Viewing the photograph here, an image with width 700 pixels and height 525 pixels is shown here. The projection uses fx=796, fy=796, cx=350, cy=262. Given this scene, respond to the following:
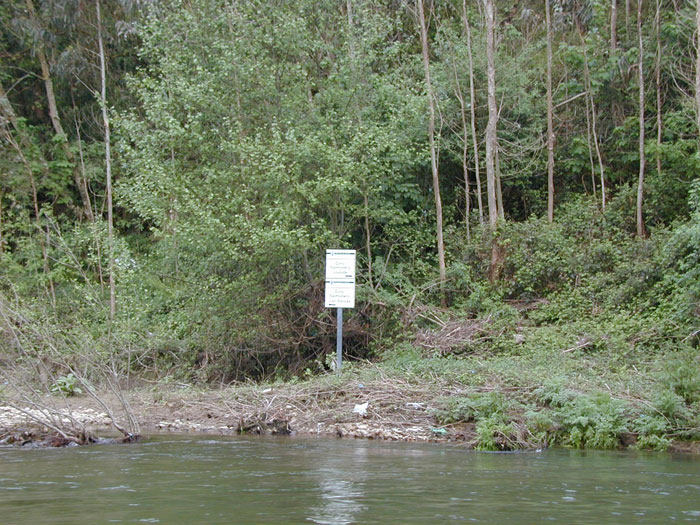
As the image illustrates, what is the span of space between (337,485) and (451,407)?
4527 millimetres

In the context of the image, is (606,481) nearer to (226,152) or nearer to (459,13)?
(226,152)

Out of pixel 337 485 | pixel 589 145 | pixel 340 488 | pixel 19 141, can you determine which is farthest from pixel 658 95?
A: pixel 19 141

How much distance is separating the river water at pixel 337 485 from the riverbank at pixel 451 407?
64cm

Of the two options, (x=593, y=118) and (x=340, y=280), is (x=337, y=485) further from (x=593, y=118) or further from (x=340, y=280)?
(x=593, y=118)

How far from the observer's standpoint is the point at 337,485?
27.6 ft

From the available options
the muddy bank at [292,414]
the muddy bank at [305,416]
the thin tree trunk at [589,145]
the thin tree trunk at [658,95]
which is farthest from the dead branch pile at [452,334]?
the thin tree trunk at [658,95]

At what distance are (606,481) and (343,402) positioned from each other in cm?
575

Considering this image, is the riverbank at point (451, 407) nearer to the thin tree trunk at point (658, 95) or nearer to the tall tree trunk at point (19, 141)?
the thin tree trunk at point (658, 95)

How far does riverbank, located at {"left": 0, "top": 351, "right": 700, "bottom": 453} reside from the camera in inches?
451

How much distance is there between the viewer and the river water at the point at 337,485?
7105 mm

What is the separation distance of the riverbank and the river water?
644 mm

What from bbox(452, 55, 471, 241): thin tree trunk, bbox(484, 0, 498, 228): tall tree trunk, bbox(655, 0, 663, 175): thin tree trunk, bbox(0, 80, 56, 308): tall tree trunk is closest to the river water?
bbox(484, 0, 498, 228): tall tree trunk

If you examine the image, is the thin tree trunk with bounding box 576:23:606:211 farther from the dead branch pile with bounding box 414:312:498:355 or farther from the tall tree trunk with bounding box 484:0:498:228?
the dead branch pile with bounding box 414:312:498:355

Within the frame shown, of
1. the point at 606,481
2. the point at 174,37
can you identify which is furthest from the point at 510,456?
the point at 174,37
